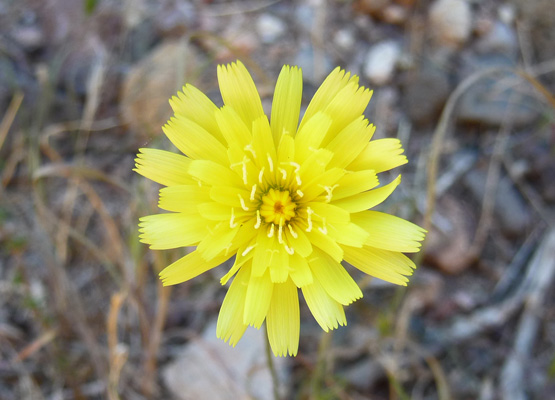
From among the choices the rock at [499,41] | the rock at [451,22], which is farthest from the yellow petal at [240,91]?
the rock at [499,41]

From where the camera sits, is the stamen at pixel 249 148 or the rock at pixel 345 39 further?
the rock at pixel 345 39

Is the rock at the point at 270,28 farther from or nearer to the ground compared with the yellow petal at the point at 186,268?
farther from the ground

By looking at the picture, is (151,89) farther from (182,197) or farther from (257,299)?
(257,299)

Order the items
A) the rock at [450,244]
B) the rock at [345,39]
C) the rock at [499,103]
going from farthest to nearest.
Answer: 1. the rock at [345,39]
2. the rock at [499,103]
3. the rock at [450,244]

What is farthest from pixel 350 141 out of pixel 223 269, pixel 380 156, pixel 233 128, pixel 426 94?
pixel 426 94

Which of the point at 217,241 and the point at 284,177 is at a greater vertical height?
the point at 284,177

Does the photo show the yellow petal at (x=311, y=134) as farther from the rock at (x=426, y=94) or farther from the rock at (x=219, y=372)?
the rock at (x=426, y=94)

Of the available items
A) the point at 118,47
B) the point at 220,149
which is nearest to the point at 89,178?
the point at 118,47
